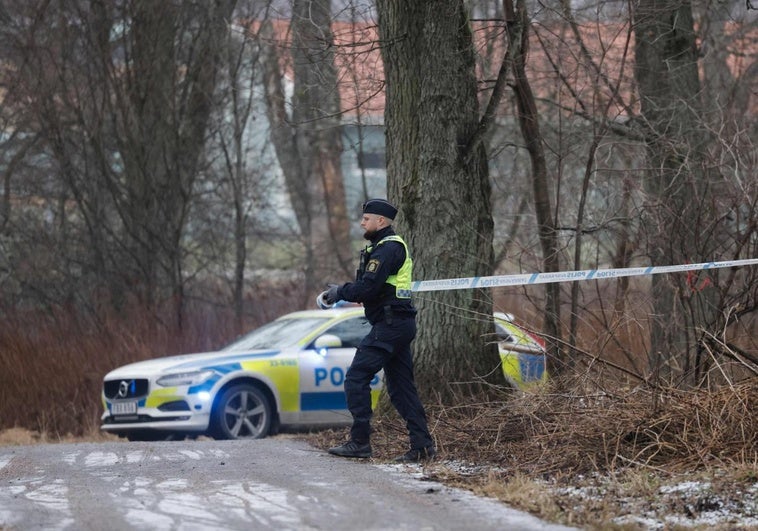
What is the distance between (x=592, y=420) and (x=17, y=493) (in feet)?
11.6

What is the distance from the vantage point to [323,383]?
13.5 metres

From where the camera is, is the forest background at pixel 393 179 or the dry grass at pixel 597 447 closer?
the dry grass at pixel 597 447

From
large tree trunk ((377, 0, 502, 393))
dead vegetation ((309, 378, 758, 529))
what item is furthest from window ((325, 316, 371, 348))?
dead vegetation ((309, 378, 758, 529))

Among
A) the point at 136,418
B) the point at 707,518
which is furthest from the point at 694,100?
the point at 707,518

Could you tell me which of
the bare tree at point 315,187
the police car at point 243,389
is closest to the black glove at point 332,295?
the police car at point 243,389

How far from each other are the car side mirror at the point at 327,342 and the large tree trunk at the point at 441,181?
2.87m

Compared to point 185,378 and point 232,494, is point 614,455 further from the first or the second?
point 185,378

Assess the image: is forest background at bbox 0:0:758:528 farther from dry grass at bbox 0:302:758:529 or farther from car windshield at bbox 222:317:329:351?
car windshield at bbox 222:317:329:351

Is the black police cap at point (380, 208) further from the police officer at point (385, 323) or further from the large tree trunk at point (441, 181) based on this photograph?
the large tree trunk at point (441, 181)

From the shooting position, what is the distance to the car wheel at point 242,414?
1296cm

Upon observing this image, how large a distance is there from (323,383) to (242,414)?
0.91 meters

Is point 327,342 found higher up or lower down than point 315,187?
lower down

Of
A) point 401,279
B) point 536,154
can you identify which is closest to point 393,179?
point 536,154

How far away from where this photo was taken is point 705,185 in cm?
1090
